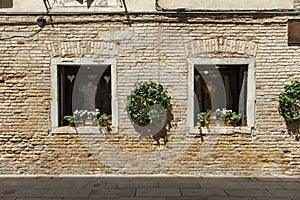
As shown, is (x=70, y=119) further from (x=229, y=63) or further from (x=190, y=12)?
(x=229, y=63)

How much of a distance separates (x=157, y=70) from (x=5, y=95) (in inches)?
124

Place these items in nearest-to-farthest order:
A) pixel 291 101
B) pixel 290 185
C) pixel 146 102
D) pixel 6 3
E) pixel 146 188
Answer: pixel 146 188, pixel 290 185, pixel 291 101, pixel 146 102, pixel 6 3

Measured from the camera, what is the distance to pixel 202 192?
4.21 meters

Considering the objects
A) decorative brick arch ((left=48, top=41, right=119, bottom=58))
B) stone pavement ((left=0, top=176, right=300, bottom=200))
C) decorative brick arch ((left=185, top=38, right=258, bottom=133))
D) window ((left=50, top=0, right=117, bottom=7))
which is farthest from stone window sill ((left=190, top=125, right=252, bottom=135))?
window ((left=50, top=0, right=117, bottom=7))

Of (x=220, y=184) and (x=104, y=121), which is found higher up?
(x=104, y=121)

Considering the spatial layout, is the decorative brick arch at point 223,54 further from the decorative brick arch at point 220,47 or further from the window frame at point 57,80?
the window frame at point 57,80

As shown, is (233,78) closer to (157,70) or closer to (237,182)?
(157,70)

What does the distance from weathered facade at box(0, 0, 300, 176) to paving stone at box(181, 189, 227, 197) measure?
31.8 inches

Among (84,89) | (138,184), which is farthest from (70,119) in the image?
(138,184)

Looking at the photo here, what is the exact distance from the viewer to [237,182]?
15.4 ft

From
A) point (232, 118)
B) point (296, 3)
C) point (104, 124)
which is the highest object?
point (296, 3)

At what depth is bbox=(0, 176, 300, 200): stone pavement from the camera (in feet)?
13.2

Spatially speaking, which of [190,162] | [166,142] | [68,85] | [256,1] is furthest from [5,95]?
[256,1]

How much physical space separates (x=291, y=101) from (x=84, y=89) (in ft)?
13.9
